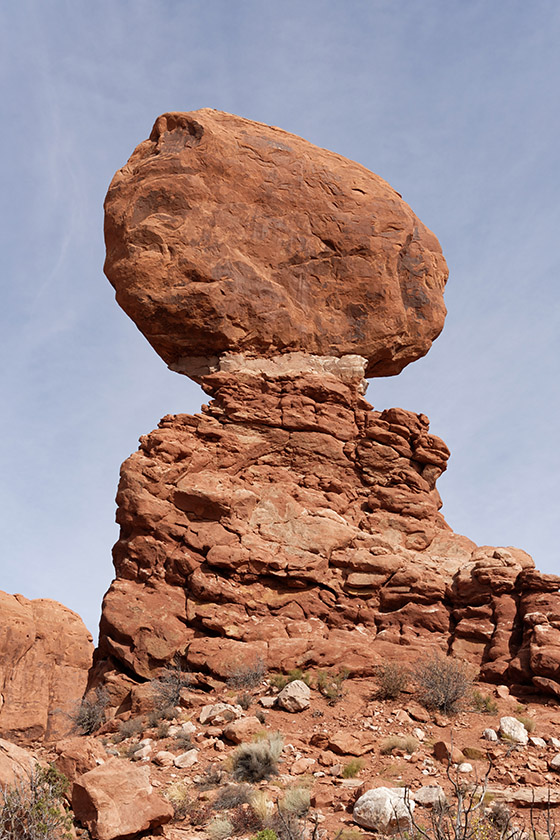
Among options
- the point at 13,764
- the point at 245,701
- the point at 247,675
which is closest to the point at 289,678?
the point at 247,675

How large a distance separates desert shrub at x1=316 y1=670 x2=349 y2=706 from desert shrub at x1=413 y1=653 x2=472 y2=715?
118cm

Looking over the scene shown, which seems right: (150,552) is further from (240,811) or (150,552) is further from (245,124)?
(245,124)

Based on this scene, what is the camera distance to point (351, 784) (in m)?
8.77

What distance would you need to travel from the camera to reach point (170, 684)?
38.3 ft

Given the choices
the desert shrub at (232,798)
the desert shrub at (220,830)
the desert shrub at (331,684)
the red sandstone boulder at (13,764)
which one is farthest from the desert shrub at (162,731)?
the red sandstone boulder at (13,764)

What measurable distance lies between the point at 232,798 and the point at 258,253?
36.4 ft

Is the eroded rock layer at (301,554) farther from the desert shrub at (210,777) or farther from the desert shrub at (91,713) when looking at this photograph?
the desert shrub at (210,777)

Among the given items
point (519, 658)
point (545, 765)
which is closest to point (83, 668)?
point (519, 658)

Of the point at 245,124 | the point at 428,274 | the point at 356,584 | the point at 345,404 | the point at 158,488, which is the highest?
the point at 245,124

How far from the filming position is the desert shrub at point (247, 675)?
37.8 feet

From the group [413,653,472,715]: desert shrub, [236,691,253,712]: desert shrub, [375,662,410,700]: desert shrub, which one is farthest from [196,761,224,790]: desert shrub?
[413,653,472,715]: desert shrub

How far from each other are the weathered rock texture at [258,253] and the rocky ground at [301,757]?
23.7 feet

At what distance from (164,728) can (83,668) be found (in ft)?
46.8

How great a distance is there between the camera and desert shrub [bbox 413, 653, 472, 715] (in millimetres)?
10984
